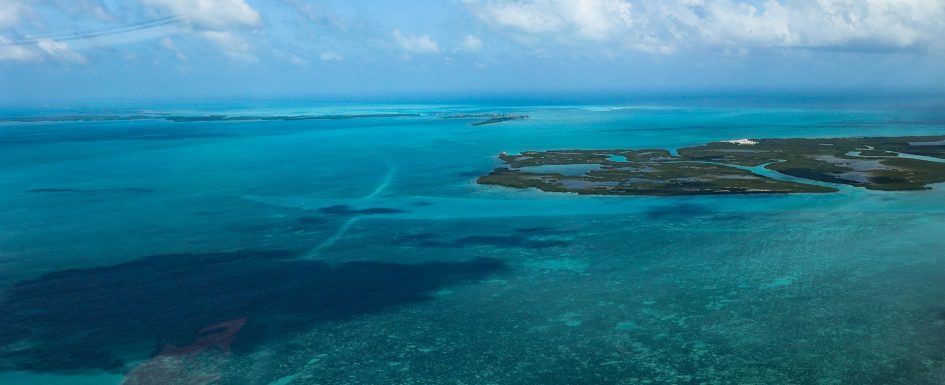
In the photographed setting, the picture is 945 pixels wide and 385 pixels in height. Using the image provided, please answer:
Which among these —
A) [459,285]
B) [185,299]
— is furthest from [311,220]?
[459,285]

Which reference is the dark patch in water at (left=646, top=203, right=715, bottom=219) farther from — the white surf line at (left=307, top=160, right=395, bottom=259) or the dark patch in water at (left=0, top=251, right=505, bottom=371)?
the white surf line at (left=307, top=160, right=395, bottom=259)

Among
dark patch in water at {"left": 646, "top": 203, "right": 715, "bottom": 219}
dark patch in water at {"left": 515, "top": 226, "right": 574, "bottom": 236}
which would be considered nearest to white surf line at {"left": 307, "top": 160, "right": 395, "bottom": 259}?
dark patch in water at {"left": 515, "top": 226, "right": 574, "bottom": 236}

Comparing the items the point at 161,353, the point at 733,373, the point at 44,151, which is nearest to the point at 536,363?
the point at 733,373

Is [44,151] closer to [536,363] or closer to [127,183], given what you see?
[127,183]

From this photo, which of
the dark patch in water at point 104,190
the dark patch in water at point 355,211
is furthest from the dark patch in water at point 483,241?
the dark patch in water at point 104,190

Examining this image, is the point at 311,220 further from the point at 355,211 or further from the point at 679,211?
the point at 679,211
